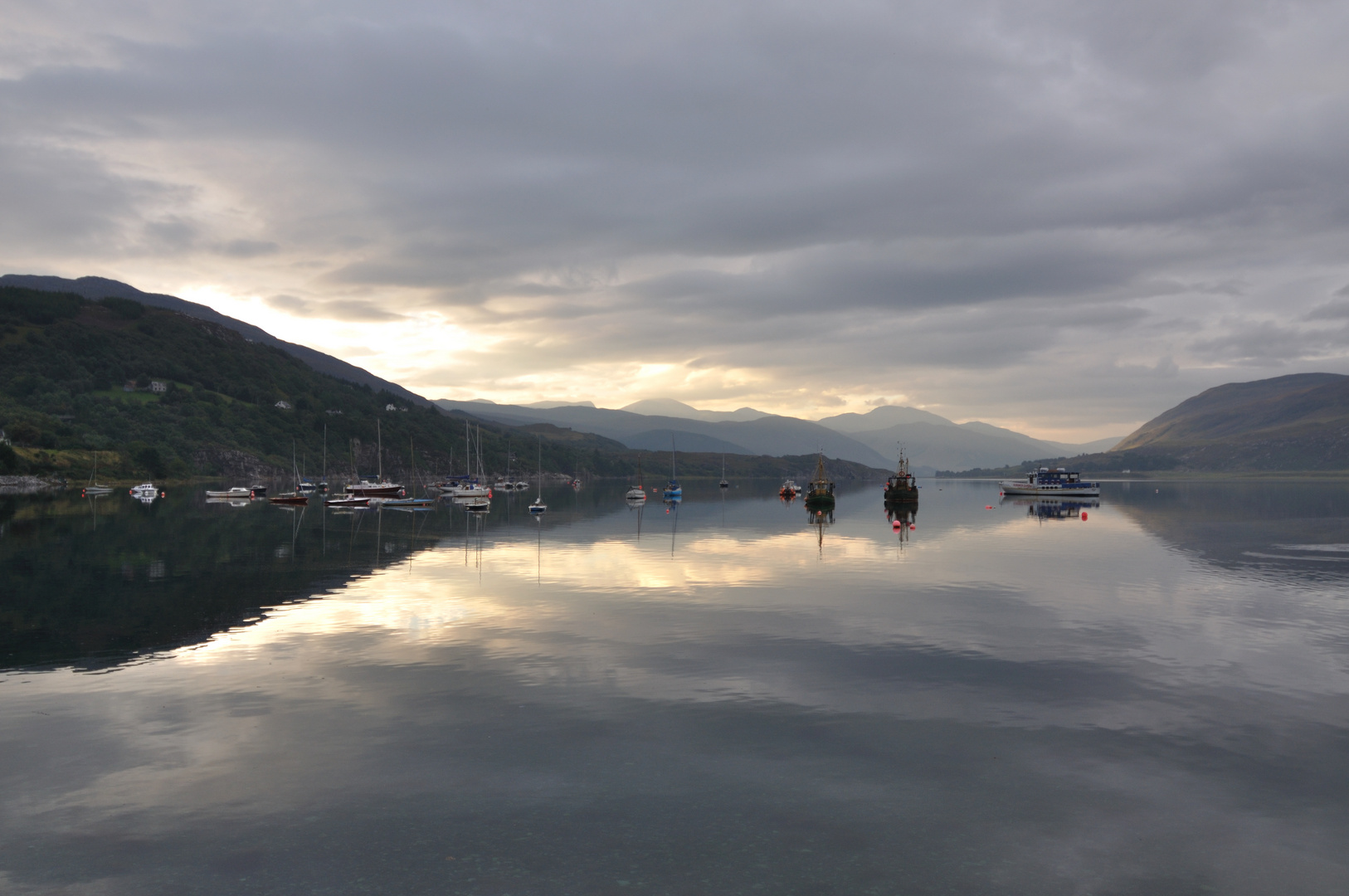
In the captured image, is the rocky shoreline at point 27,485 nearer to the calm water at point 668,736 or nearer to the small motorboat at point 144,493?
the small motorboat at point 144,493

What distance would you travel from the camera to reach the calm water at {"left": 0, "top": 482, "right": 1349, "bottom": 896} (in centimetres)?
1473

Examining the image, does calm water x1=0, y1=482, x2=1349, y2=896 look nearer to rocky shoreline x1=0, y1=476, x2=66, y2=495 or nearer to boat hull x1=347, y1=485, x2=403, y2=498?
boat hull x1=347, y1=485, x2=403, y2=498

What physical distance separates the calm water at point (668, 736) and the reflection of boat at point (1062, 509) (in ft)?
275

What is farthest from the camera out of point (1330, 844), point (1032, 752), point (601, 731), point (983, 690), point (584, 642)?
point (584, 642)

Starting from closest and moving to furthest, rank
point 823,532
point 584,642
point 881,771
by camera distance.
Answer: point 881,771, point 584,642, point 823,532

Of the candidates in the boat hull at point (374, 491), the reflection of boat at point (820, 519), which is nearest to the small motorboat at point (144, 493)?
the boat hull at point (374, 491)

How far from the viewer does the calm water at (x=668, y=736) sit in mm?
14734

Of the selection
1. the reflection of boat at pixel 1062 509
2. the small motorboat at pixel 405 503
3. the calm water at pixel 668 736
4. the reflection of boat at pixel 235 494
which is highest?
the reflection of boat at pixel 235 494

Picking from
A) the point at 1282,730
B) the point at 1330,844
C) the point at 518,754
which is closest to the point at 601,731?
the point at 518,754

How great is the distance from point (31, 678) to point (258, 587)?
2177 cm

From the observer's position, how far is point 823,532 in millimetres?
97688

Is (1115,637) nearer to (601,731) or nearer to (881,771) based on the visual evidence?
(881,771)

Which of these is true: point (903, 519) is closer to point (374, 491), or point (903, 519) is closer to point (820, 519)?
point (820, 519)

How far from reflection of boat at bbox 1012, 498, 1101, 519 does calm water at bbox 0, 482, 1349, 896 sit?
83819 millimetres
